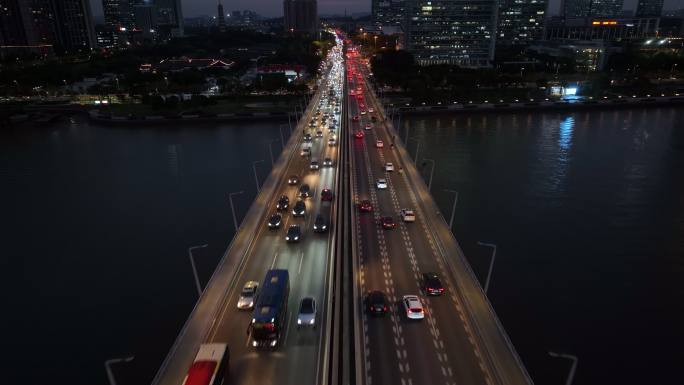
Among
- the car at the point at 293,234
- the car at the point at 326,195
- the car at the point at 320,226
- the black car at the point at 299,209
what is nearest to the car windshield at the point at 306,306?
the car at the point at 293,234

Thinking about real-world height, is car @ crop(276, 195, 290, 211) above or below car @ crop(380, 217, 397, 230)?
above

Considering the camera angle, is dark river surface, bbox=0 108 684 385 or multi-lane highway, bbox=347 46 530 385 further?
dark river surface, bbox=0 108 684 385

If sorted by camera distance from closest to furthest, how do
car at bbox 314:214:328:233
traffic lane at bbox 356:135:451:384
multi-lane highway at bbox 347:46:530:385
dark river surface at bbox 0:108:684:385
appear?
multi-lane highway at bbox 347:46:530:385 → traffic lane at bbox 356:135:451:384 → dark river surface at bbox 0:108:684:385 → car at bbox 314:214:328:233

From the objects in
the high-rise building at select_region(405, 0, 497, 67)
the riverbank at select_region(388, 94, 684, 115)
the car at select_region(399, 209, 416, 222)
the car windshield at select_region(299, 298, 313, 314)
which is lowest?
the car at select_region(399, 209, 416, 222)

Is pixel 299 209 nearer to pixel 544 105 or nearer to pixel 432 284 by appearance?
pixel 432 284

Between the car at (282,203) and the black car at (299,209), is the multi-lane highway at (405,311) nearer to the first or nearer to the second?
the black car at (299,209)

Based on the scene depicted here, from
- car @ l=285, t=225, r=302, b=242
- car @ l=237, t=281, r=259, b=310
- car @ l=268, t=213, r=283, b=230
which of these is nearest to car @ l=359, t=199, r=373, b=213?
car @ l=285, t=225, r=302, b=242

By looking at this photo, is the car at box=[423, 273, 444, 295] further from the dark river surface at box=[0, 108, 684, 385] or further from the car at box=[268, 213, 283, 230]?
the car at box=[268, 213, 283, 230]
